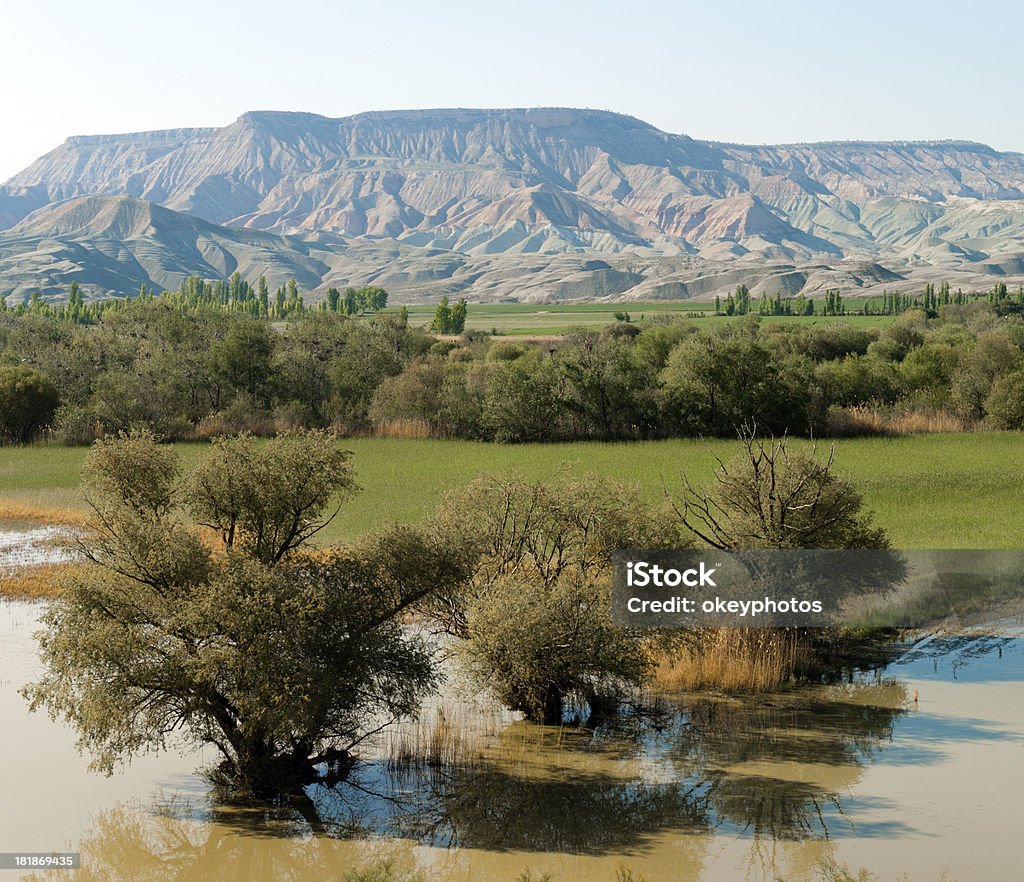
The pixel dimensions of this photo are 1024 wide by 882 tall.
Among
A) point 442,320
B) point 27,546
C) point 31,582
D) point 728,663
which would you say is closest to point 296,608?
point 728,663

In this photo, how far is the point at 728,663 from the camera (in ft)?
70.8

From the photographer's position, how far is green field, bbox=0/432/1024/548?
118 feet

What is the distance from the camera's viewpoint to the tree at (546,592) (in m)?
18.3

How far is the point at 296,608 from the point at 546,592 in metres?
4.37

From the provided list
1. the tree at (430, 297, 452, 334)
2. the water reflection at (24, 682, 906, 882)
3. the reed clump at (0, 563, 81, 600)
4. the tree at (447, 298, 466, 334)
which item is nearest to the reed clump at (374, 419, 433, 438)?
the reed clump at (0, 563, 81, 600)

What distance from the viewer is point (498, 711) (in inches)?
800

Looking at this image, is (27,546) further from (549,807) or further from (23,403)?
(23,403)

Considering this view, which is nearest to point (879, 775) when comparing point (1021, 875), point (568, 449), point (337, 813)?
point (1021, 875)

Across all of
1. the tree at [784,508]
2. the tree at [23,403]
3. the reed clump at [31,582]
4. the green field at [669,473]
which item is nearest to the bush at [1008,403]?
the green field at [669,473]

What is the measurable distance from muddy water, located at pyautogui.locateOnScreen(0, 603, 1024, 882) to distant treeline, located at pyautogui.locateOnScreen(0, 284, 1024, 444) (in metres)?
40.3

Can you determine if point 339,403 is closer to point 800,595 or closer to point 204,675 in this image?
point 800,595

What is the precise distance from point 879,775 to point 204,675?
382 inches

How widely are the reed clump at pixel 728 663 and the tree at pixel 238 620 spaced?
16.2 feet

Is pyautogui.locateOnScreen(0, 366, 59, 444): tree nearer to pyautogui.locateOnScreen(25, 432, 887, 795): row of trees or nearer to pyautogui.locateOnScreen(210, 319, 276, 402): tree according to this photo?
pyautogui.locateOnScreen(210, 319, 276, 402): tree
